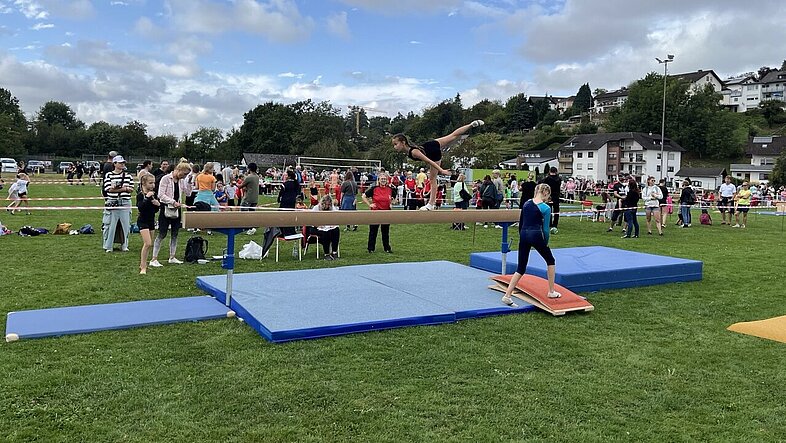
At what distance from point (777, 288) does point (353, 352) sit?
27.9 ft

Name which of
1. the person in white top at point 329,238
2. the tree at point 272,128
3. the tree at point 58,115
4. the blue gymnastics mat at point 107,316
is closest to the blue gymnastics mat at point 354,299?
the blue gymnastics mat at point 107,316

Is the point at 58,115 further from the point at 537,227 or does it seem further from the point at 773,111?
the point at 773,111

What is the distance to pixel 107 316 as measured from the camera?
291 inches

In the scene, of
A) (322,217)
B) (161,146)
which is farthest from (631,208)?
(161,146)

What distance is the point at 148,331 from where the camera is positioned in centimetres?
696

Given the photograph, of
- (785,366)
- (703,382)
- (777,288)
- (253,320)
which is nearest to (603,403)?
(703,382)

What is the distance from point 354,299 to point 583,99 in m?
156

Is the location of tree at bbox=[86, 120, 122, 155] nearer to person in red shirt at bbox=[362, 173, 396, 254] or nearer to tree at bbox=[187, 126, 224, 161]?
tree at bbox=[187, 126, 224, 161]

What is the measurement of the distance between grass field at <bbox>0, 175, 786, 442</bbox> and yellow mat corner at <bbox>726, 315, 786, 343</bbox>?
0.67 ft

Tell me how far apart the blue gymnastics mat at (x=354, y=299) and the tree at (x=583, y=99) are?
15159 cm

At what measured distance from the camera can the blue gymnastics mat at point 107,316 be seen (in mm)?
6745

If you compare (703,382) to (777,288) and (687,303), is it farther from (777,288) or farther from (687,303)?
(777,288)

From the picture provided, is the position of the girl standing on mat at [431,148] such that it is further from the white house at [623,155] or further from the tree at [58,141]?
the tree at [58,141]

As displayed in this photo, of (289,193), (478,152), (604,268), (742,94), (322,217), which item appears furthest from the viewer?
(742,94)
